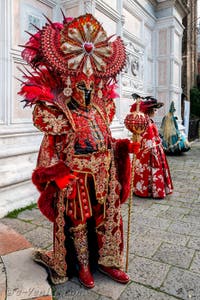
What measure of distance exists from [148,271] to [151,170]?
2.44 metres

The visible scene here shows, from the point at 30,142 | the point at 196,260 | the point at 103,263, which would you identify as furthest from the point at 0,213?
the point at 196,260

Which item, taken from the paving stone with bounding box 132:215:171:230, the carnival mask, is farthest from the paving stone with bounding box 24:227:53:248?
the carnival mask

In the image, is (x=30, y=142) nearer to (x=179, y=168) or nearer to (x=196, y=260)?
(x=196, y=260)

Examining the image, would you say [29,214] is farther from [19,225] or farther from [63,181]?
[63,181]

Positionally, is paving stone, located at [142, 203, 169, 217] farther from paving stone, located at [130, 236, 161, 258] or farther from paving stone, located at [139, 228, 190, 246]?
paving stone, located at [130, 236, 161, 258]

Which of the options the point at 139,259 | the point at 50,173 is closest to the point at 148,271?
the point at 139,259

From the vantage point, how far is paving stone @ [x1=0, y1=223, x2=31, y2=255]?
2637mm

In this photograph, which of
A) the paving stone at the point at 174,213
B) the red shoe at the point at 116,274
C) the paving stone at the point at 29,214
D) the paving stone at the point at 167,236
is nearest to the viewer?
the red shoe at the point at 116,274

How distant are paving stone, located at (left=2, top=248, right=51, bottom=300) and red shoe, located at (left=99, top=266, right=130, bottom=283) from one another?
49cm

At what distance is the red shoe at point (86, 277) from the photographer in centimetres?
215

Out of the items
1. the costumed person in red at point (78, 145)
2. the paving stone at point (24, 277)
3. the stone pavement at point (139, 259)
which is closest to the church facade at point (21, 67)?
the stone pavement at point (139, 259)

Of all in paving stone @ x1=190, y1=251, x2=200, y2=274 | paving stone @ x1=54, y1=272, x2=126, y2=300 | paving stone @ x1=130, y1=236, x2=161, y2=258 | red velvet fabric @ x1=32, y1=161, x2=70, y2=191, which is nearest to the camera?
red velvet fabric @ x1=32, y1=161, x2=70, y2=191

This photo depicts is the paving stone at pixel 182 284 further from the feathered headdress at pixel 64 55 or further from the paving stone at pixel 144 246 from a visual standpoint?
the feathered headdress at pixel 64 55

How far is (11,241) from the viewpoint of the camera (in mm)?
2809
